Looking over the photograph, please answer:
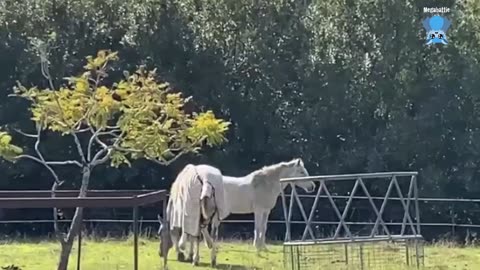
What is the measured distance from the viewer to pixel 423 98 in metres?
22.0

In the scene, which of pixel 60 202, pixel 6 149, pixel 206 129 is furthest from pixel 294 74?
pixel 60 202

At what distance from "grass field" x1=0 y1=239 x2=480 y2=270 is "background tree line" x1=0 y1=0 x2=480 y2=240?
4.89 metres

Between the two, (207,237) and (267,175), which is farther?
(267,175)

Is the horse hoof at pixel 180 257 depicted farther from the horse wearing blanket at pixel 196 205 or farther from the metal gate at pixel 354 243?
the metal gate at pixel 354 243

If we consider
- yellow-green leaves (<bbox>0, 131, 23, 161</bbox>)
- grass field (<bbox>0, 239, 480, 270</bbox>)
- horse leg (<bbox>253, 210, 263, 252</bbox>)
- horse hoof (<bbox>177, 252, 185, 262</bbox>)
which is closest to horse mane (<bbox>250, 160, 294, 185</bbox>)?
horse leg (<bbox>253, 210, 263, 252</bbox>)

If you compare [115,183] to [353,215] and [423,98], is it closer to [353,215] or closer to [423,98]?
[353,215]

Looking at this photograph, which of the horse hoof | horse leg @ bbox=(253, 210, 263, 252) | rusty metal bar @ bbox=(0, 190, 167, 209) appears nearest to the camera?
rusty metal bar @ bbox=(0, 190, 167, 209)

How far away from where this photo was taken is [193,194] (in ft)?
45.9

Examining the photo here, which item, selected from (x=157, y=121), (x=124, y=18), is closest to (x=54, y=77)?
(x=124, y=18)

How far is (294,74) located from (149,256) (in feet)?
30.0

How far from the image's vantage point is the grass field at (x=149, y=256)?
42.3 feet

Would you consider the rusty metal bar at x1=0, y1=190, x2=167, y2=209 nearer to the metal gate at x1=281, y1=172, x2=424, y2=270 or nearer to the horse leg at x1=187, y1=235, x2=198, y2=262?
the metal gate at x1=281, y1=172, x2=424, y2=270

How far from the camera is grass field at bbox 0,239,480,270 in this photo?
12.9 meters

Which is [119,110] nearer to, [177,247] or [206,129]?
[206,129]
